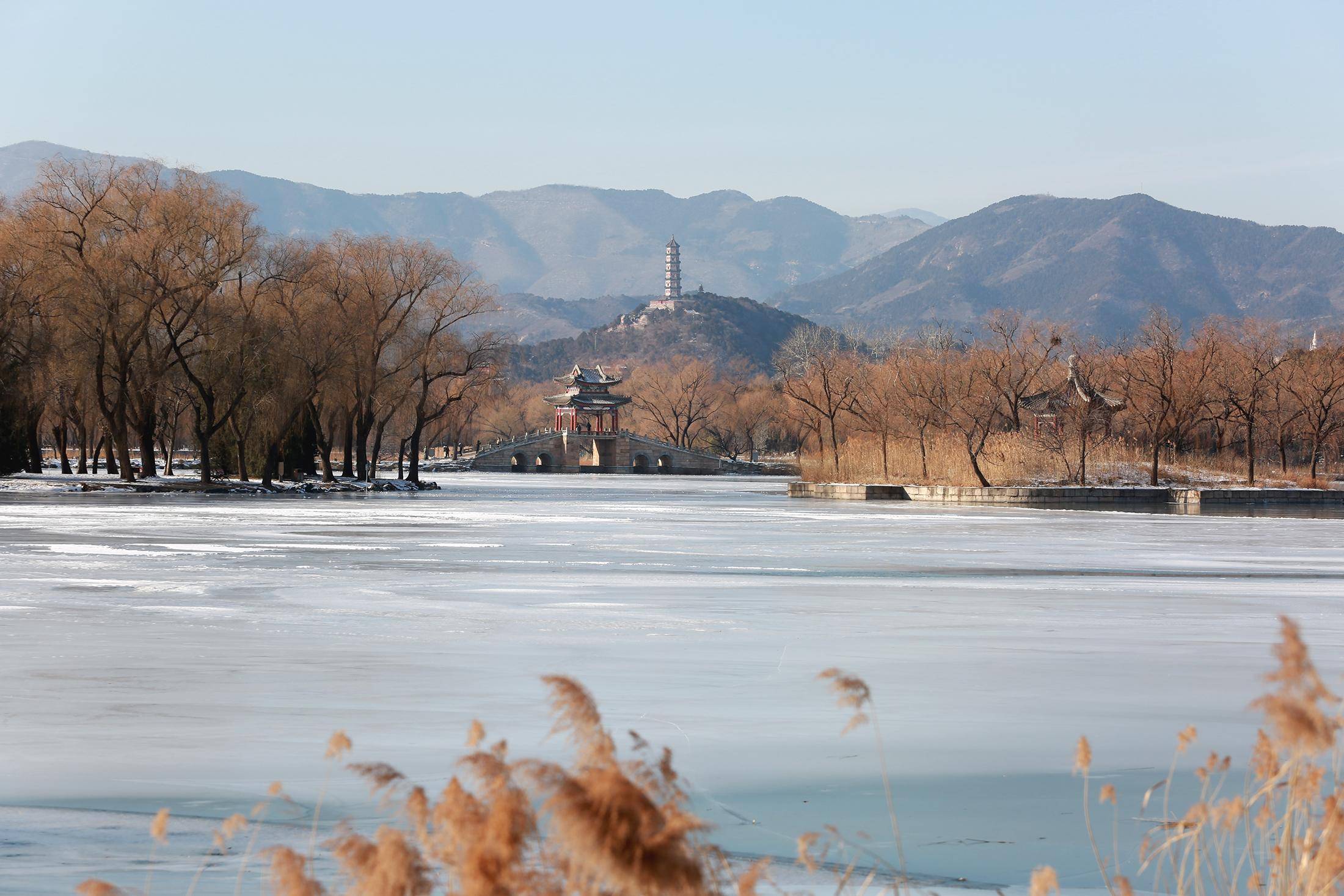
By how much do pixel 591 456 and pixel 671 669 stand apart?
4251 inches

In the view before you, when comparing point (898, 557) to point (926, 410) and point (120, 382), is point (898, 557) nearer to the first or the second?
point (120, 382)

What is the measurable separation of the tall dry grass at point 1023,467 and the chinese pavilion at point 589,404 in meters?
62.7

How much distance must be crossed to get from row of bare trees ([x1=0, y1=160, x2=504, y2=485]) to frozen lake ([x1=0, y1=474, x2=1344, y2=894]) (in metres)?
21.1

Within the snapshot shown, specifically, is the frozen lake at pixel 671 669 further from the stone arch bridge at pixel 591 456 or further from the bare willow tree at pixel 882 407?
the stone arch bridge at pixel 591 456

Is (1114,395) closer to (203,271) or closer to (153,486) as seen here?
(203,271)

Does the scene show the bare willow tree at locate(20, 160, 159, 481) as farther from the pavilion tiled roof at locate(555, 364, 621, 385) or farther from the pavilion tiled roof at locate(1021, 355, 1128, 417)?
the pavilion tiled roof at locate(555, 364, 621, 385)

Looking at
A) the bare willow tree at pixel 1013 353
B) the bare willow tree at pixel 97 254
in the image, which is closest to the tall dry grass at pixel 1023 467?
the bare willow tree at pixel 1013 353

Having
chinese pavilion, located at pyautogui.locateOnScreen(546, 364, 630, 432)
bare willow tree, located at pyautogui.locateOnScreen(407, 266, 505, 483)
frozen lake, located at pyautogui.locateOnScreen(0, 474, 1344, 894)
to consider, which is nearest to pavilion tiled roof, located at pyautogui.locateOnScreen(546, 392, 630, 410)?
chinese pavilion, located at pyautogui.locateOnScreen(546, 364, 630, 432)

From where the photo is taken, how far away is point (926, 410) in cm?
5919

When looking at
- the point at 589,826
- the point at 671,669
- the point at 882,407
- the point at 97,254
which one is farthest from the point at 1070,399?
the point at 589,826

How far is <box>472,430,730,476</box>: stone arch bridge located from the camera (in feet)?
364

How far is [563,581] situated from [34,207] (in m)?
33.3

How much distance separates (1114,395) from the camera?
6178 centimetres

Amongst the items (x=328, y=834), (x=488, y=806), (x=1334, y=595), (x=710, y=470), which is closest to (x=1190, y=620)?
(x=1334, y=595)
